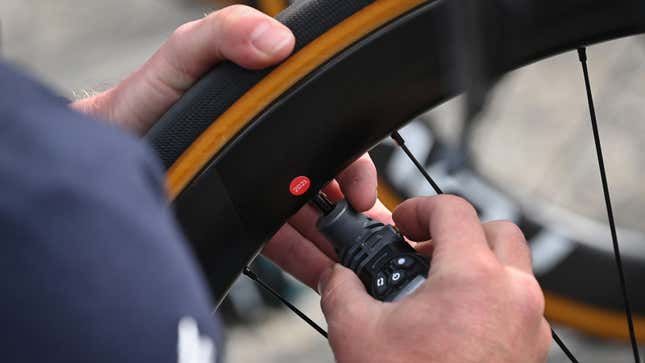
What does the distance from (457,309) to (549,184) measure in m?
0.98

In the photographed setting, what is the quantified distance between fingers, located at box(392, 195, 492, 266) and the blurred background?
0.75 metres

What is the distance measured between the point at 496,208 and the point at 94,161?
1125 millimetres

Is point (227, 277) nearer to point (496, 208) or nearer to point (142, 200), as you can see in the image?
point (142, 200)

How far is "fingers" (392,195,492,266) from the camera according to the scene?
49cm

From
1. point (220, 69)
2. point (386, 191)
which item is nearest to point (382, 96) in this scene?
point (220, 69)

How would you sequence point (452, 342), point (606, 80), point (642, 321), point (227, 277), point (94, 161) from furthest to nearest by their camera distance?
point (606, 80)
point (642, 321)
point (227, 277)
point (452, 342)
point (94, 161)

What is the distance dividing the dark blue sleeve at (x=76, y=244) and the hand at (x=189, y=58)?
0.23 meters

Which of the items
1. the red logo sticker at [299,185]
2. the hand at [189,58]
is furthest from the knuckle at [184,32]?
the red logo sticker at [299,185]

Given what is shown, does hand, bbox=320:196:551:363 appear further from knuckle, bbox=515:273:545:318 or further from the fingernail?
the fingernail

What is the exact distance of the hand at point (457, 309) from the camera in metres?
0.47

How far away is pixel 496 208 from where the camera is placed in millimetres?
1363

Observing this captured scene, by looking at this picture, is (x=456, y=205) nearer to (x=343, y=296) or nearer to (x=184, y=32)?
(x=343, y=296)

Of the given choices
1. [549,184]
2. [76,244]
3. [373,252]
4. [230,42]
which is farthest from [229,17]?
[549,184]

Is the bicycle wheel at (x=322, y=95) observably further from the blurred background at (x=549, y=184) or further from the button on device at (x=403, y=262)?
the blurred background at (x=549, y=184)
